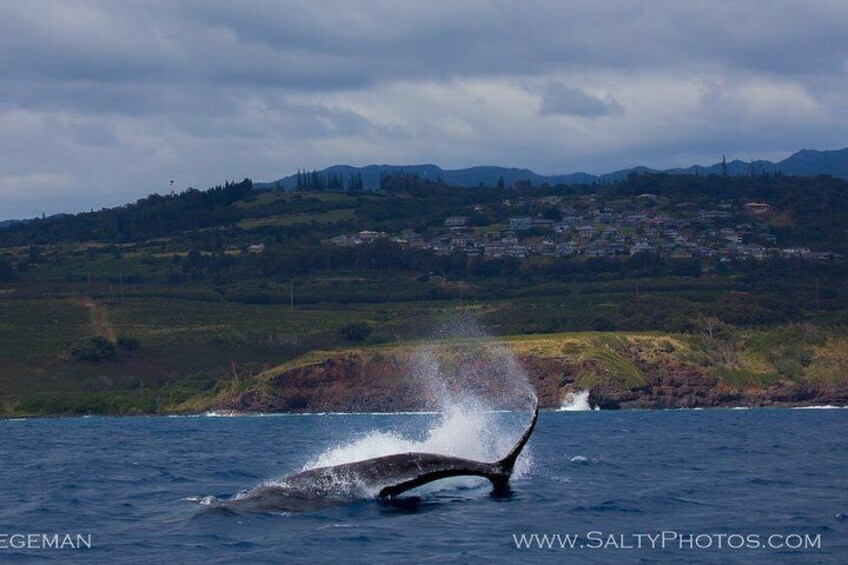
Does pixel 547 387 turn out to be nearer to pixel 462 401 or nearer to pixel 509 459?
pixel 462 401

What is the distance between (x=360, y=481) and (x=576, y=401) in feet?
260

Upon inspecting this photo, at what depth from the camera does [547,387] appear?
111625 mm

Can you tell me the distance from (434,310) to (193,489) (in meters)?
106

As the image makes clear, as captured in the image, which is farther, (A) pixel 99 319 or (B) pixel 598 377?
(A) pixel 99 319

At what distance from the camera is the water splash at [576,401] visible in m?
108

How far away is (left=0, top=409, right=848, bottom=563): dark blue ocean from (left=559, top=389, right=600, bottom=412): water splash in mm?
56604

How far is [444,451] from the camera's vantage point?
114ft

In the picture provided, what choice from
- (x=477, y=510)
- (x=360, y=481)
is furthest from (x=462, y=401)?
(x=477, y=510)

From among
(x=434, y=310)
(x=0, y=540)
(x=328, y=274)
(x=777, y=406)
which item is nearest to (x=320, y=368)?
(x=434, y=310)

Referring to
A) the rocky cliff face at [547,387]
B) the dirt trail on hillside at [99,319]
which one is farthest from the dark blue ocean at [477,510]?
the dirt trail on hillside at [99,319]

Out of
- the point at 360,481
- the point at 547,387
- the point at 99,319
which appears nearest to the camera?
the point at 360,481

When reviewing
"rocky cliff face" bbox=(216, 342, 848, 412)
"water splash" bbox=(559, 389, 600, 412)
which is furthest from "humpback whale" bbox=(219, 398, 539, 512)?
"water splash" bbox=(559, 389, 600, 412)

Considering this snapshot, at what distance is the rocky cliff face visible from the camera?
4279 inches

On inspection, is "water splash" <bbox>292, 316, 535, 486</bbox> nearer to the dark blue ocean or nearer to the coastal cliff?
the dark blue ocean
